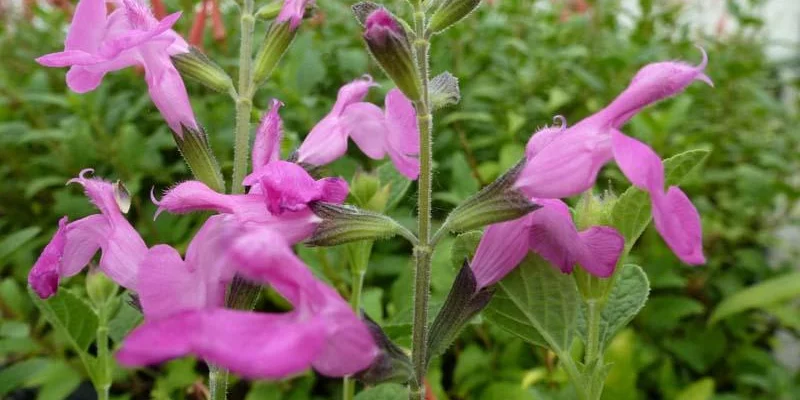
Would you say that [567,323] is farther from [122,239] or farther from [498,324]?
[122,239]

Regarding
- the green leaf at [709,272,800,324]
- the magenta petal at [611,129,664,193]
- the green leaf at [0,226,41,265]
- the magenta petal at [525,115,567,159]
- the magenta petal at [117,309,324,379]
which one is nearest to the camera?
the magenta petal at [117,309,324,379]

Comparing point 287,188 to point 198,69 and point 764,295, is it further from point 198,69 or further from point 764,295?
point 764,295

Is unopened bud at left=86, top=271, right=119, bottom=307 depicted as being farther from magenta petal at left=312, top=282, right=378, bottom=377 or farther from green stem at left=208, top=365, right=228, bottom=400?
magenta petal at left=312, top=282, right=378, bottom=377

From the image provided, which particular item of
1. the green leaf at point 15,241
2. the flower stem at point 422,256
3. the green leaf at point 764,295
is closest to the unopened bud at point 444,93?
the flower stem at point 422,256

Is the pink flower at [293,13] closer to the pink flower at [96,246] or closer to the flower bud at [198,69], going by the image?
the flower bud at [198,69]

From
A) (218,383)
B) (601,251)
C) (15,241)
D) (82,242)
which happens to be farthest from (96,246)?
(15,241)

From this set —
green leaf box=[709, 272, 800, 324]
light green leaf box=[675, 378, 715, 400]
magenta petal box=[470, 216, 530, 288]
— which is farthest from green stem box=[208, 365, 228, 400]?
green leaf box=[709, 272, 800, 324]
